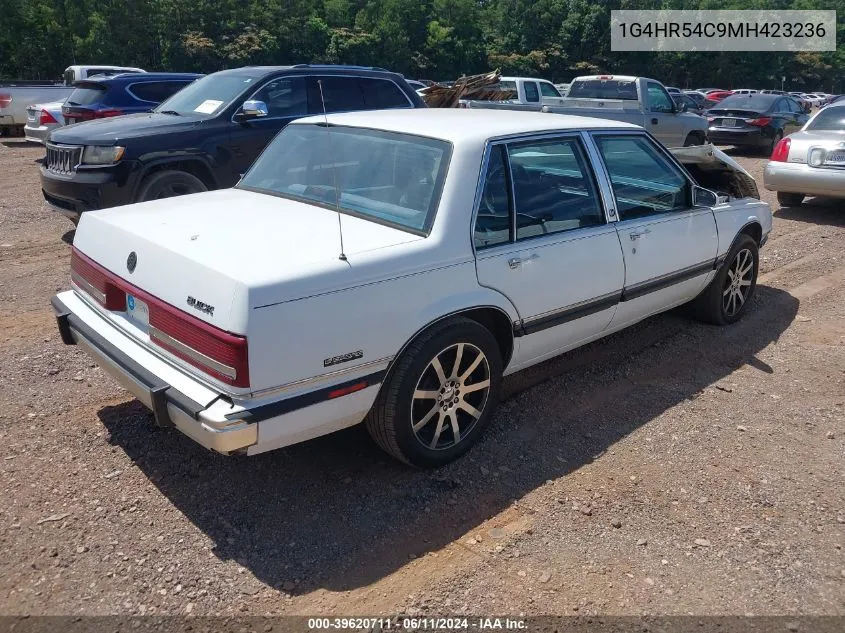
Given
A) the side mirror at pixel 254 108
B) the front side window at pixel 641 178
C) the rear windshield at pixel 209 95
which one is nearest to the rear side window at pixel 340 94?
the rear windshield at pixel 209 95

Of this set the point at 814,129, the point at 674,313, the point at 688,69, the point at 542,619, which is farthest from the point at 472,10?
the point at 542,619

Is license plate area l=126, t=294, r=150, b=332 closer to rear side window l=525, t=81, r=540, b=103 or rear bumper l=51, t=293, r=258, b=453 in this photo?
rear bumper l=51, t=293, r=258, b=453

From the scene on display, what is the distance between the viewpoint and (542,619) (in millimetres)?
2766

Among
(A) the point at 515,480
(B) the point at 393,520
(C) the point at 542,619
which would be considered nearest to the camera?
(C) the point at 542,619

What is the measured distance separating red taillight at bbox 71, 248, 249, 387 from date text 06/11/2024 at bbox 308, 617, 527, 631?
95 cm

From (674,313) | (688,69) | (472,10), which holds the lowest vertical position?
(674,313)

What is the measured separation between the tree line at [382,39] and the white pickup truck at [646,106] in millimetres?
29387

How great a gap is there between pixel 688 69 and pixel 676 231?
6546cm

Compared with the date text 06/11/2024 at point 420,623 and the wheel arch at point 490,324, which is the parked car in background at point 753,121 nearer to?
the wheel arch at point 490,324

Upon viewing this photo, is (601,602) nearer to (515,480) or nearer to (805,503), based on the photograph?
(515,480)

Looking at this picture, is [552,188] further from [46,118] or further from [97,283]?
[46,118]

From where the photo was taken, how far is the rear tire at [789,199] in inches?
412

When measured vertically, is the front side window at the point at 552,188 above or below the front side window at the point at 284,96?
below

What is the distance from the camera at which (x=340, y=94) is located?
8195mm
